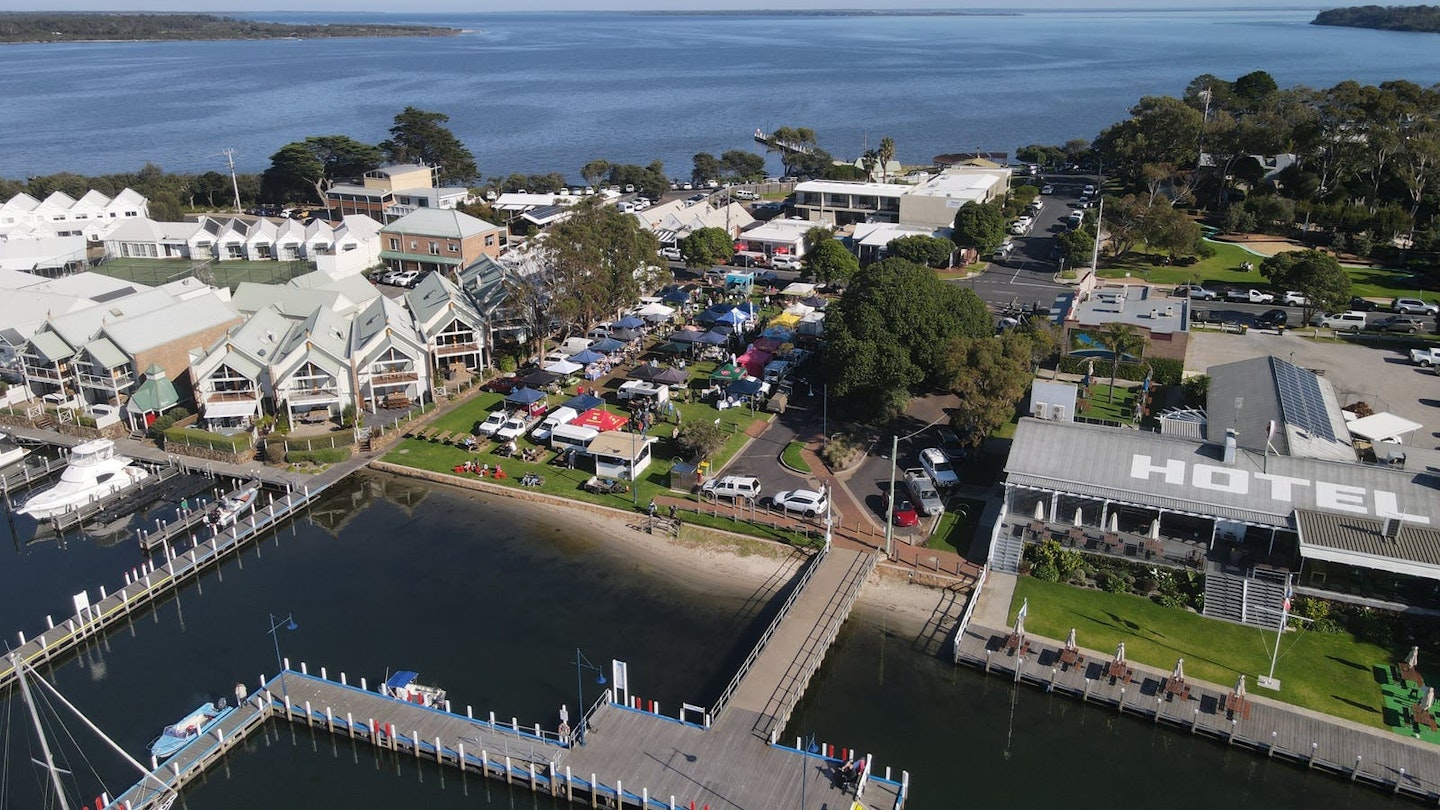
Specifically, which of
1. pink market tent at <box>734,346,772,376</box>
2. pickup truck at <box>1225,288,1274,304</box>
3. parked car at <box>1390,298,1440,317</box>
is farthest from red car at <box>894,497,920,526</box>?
parked car at <box>1390,298,1440,317</box>

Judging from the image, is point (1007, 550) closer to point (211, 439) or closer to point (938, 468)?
point (938, 468)

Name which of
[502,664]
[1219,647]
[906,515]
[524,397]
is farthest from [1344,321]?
[502,664]

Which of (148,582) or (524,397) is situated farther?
(524,397)

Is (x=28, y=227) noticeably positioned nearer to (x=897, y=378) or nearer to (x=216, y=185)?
(x=216, y=185)

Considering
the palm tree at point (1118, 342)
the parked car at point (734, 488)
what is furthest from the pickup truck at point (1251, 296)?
the parked car at point (734, 488)

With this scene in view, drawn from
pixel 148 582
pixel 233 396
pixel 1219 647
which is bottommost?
pixel 1219 647

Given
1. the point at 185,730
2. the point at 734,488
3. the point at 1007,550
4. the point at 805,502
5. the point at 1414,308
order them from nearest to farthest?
1. the point at 185,730
2. the point at 1007,550
3. the point at 805,502
4. the point at 734,488
5. the point at 1414,308

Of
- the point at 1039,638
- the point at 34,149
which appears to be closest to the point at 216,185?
the point at 34,149
